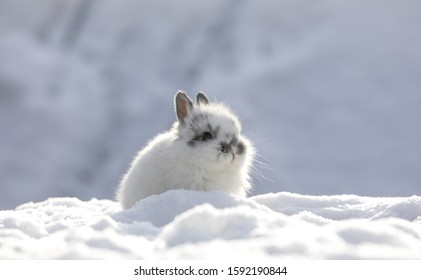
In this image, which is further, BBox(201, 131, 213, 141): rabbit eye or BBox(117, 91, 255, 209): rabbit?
BBox(201, 131, 213, 141): rabbit eye

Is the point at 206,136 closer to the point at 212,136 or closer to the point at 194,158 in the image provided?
the point at 212,136

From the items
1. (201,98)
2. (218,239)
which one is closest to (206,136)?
(201,98)

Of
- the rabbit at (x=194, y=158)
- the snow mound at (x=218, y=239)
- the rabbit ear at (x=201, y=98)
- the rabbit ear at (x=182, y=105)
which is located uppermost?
the rabbit ear at (x=201, y=98)

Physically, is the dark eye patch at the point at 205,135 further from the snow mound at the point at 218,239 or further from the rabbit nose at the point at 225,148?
the snow mound at the point at 218,239

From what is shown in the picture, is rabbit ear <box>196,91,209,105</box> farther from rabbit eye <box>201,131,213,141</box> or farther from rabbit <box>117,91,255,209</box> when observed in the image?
rabbit eye <box>201,131,213,141</box>

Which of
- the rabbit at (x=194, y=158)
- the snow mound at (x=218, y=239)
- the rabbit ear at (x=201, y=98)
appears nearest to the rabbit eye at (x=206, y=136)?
the rabbit at (x=194, y=158)

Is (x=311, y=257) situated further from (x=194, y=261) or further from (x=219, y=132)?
(x=219, y=132)

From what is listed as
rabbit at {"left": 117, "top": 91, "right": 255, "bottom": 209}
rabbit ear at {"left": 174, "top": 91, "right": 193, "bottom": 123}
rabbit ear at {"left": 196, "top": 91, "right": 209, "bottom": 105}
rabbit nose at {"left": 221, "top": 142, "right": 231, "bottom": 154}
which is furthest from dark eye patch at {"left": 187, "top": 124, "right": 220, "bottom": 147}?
rabbit ear at {"left": 196, "top": 91, "right": 209, "bottom": 105}
